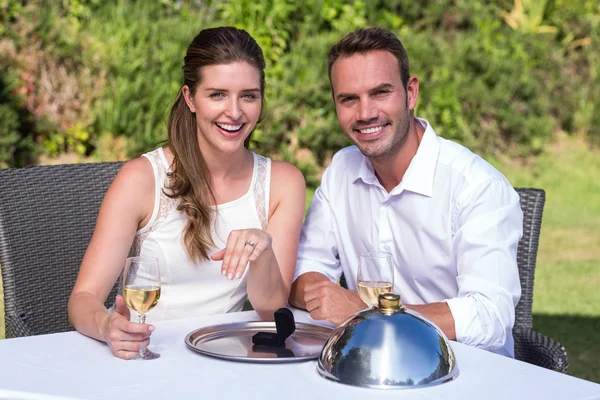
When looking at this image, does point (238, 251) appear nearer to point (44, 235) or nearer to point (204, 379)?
point (204, 379)

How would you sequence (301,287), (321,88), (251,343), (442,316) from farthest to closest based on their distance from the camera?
1. (321,88)
2. (301,287)
3. (442,316)
4. (251,343)

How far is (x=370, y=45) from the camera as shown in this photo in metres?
3.30

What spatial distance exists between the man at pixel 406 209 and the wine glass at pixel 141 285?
31.7 inches

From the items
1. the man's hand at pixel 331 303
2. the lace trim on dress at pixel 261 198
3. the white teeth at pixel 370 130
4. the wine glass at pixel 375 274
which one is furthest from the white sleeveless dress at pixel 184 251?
the wine glass at pixel 375 274

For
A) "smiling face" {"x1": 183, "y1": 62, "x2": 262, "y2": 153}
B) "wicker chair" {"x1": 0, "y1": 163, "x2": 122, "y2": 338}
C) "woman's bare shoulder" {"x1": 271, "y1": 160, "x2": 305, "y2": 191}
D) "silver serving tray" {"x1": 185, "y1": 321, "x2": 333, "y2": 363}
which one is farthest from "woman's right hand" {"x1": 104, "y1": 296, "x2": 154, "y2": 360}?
"woman's bare shoulder" {"x1": 271, "y1": 160, "x2": 305, "y2": 191}

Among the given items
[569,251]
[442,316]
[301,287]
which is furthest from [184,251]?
[569,251]

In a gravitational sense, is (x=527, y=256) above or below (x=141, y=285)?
below

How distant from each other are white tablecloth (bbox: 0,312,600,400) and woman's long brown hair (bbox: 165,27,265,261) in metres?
0.92

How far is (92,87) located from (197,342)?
6923mm

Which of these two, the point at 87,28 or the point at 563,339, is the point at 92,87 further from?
the point at 563,339

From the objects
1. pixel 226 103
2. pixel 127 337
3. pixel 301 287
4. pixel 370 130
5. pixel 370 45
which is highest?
pixel 370 45

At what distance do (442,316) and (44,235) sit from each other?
1.57 m

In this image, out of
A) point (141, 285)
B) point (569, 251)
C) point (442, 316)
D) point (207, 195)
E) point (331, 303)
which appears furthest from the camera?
point (569, 251)

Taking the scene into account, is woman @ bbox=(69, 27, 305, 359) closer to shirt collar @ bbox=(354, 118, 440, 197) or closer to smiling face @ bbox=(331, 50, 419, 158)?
smiling face @ bbox=(331, 50, 419, 158)
